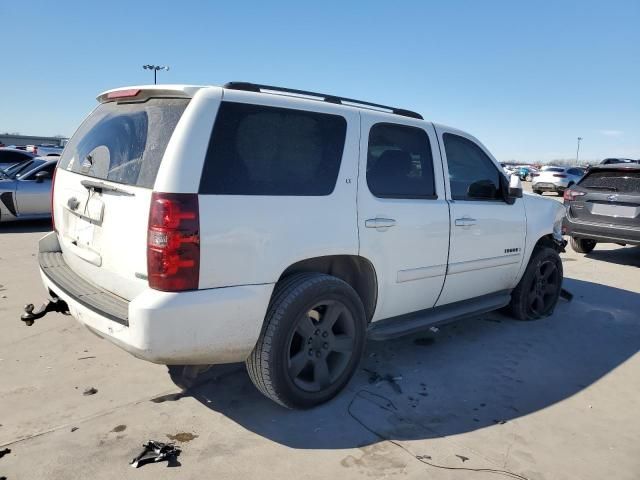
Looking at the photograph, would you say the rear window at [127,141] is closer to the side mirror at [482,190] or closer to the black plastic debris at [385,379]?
the black plastic debris at [385,379]

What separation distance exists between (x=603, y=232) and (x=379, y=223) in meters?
6.36

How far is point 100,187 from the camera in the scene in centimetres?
287

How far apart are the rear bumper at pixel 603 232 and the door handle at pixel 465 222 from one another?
457 centimetres

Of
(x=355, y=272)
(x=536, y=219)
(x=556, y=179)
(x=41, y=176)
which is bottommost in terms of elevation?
(x=355, y=272)

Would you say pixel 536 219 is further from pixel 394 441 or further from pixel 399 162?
pixel 394 441

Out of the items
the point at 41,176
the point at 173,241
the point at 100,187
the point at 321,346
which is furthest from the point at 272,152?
the point at 41,176

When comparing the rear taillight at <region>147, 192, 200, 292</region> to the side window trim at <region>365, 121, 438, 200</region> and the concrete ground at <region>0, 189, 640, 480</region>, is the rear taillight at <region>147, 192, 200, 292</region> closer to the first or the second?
the concrete ground at <region>0, 189, 640, 480</region>

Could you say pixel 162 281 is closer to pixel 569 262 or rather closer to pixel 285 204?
pixel 285 204

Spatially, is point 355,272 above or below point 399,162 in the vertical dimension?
below

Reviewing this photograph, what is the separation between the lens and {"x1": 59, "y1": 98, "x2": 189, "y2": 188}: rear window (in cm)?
265

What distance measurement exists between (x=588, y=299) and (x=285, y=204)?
5.05 meters

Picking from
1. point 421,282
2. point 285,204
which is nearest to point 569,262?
point 421,282

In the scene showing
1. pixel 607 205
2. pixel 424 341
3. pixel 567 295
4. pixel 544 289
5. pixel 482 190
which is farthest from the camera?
pixel 607 205

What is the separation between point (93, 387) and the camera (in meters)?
3.35
